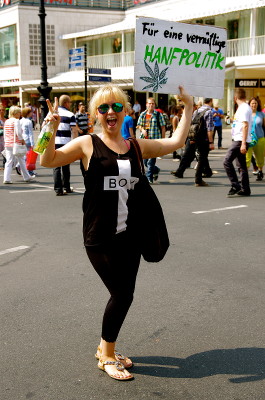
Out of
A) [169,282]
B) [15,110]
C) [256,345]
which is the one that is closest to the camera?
[256,345]

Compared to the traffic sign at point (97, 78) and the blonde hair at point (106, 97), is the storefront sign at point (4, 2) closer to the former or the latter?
the traffic sign at point (97, 78)

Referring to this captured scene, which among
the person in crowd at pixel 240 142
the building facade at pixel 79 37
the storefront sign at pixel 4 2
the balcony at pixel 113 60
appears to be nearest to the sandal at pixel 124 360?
the person in crowd at pixel 240 142

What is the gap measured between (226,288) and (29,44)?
41667 mm

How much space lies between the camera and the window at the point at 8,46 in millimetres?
43625

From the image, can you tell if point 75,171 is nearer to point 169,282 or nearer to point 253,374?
point 169,282

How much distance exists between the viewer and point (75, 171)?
13.1 meters

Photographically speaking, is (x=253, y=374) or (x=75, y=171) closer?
(x=253, y=374)

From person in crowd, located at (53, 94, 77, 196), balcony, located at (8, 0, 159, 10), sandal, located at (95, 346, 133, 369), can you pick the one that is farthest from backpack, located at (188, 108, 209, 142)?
balcony, located at (8, 0, 159, 10)

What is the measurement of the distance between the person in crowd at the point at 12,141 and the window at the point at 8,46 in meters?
34.7

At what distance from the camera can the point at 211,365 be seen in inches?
128

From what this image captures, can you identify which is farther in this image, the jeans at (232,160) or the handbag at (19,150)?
the handbag at (19,150)

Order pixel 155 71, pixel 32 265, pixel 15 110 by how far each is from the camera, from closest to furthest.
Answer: pixel 155 71, pixel 32 265, pixel 15 110

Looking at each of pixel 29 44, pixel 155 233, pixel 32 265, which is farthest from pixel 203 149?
pixel 29 44

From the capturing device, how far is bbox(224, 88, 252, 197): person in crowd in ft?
28.9
